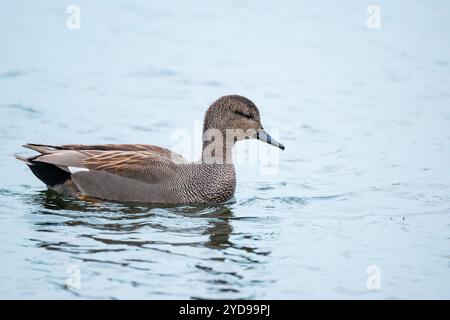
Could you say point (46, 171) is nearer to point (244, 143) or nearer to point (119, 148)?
point (119, 148)

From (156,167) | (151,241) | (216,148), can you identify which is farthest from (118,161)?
(151,241)

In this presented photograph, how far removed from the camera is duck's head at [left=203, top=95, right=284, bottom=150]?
1198 cm

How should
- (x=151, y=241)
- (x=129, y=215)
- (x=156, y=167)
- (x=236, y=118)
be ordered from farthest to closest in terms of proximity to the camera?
(x=236, y=118) < (x=156, y=167) < (x=129, y=215) < (x=151, y=241)

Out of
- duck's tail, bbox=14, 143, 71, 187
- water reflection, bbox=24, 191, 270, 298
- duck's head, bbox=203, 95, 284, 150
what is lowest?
water reflection, bbox=24, 191, 270, 298

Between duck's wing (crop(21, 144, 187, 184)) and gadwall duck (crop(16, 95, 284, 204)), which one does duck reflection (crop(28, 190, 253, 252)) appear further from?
duck's wing (crop(21, 144, 187, 184))

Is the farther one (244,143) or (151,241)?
(244,143)

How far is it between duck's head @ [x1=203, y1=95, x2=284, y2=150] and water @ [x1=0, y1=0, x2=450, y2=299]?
914mm

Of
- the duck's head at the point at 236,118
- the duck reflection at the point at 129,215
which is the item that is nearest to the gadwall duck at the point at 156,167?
the duck's head at the point at 236,118

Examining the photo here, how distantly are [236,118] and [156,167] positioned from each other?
1.21 m

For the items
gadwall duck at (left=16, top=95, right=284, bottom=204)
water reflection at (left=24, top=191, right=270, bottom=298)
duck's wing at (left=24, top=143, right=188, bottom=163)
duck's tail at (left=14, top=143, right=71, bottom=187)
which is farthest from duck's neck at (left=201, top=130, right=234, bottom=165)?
duck's tail at (left=14, top=143, right=71, bottom=187)

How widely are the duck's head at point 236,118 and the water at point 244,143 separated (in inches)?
36.0

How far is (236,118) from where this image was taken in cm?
1201
